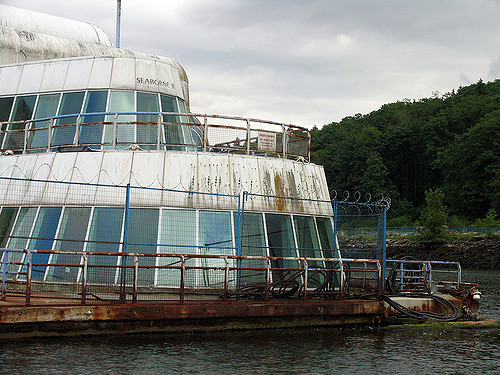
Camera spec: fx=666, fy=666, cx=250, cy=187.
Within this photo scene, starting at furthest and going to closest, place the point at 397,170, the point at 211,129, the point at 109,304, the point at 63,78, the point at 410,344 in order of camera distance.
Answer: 1. the point at 397,170
2. the point at 63,78
3. the point at 211,129
4. the point at 410,344
5. the point at 109,304

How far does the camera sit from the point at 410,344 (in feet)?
53.7

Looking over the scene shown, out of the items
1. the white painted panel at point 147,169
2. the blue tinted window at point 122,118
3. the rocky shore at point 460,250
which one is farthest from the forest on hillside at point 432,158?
the white painted panel at point 147,169

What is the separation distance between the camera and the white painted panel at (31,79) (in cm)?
2227

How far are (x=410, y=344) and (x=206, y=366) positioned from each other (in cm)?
589

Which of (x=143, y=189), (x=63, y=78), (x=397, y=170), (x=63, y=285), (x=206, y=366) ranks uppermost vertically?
(x=397, y=170)

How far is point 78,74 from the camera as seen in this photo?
21.9m

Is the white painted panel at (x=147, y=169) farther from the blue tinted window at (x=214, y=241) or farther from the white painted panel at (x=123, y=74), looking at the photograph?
the white painted panel at (x=123, y=74)

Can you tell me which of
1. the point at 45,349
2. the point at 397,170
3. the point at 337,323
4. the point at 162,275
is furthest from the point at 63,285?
the point at 397,170

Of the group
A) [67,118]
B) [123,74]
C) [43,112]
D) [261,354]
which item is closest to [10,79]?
[43,112]

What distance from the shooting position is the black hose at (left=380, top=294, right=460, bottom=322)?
18.1m

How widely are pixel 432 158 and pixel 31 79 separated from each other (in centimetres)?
9195

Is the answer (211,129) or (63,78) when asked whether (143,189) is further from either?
(63,78)

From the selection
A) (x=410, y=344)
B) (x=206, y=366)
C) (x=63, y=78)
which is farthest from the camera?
(x=63, y=78)

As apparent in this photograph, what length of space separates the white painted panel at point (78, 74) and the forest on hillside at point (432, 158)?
72101mm
